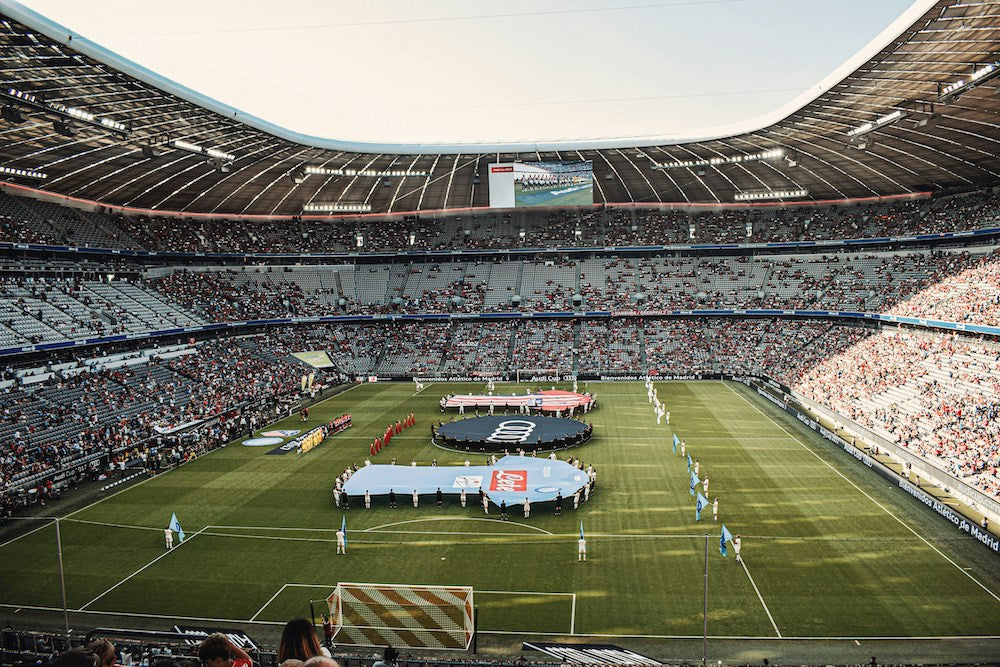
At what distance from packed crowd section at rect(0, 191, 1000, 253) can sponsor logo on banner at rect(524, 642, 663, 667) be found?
163ft

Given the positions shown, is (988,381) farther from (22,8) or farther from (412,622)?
(22,8)

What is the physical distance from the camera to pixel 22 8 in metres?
21.9

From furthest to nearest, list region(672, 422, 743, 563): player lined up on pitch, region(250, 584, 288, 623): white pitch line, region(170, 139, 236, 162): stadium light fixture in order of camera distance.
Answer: region(170, 139, 236, 162): stadium light fixture < region(672, 422, 743, 563): player lined up on pitch < region(250, 584, 288, 623): white pitch line

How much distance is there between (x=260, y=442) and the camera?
3728 centimetres

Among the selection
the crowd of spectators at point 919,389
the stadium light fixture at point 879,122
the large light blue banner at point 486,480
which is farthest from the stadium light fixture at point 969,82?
the large light blue banner at point 486,480

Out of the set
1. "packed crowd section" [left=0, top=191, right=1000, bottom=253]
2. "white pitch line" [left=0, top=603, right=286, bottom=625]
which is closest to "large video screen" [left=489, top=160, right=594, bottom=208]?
"packed crowd section" [left=0, top=191, right=1000, bottom=253]

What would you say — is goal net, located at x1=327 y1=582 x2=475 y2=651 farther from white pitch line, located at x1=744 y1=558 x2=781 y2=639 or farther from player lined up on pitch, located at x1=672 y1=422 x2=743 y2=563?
player lined up on pitch, located at x1=672 y1=422 x2=743 y2=563

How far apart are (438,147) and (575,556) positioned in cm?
3512

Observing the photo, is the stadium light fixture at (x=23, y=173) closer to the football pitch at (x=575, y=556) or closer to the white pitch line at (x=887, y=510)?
the football pitch at (x=575, y=556)

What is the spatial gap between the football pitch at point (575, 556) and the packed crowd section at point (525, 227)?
32252 mm

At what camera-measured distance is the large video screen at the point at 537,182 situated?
172 ft

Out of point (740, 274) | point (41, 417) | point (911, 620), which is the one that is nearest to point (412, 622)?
point (911, 620)

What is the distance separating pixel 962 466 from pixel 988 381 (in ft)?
31.4

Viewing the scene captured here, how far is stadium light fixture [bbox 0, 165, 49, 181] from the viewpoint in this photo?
42.9 m
